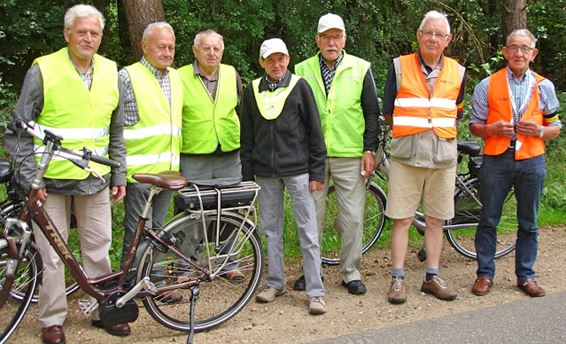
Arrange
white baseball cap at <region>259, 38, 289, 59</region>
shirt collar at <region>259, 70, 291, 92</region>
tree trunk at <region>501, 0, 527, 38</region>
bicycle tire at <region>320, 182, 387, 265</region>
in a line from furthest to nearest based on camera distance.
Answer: tree trunk at <region>501, 0, 527, 38</region> → bicycle tire at <region>320, 182, 387, 265</region> → shirt collar at <region>259, 70, 291, 92</region> → white baseball cap at <region>259, 38, 289, 59</region>

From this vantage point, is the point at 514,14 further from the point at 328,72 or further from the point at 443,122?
the point at 328,72

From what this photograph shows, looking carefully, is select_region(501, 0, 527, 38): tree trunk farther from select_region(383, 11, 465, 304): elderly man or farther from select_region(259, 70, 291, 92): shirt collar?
select_region(259, 70, 291, 92): shirt collar

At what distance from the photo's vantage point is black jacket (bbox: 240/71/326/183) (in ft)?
14.8

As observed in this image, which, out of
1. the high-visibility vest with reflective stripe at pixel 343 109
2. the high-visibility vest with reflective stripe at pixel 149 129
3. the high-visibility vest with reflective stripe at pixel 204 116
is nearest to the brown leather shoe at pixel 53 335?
the high-visibility vest with reflective stripe at pixel 149 129

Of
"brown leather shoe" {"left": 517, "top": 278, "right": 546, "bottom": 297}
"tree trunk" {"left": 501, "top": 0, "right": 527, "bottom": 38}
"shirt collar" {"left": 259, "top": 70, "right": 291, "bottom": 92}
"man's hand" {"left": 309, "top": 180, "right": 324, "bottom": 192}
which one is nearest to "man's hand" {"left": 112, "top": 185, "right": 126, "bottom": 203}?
"shirt collar" {"left": 259, "top": 70, "right": 291, "bottom": 92}

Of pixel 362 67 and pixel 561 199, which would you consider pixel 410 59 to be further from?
pixel 561 199

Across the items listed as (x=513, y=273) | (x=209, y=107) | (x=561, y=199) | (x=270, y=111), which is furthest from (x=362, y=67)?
(x=561, y=199)

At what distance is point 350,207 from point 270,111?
1.03 meters

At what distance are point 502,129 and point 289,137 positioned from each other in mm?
1650

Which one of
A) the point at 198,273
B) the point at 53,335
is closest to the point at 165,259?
the point at 198,273

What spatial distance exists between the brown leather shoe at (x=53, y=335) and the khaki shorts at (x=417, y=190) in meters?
2.58

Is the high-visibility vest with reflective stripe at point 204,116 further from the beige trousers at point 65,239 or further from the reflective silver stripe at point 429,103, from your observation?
the reflective silver stripe at point 429,103

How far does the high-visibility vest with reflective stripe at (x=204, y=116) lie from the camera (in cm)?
463

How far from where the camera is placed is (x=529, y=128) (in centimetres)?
467
